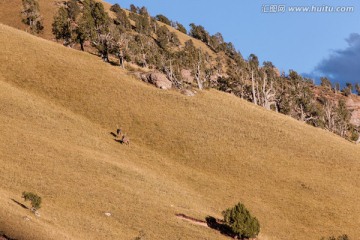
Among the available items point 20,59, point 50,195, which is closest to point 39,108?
point 20,59

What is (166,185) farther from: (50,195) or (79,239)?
(79,239)

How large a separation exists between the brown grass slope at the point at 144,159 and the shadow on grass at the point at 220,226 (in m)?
0.99

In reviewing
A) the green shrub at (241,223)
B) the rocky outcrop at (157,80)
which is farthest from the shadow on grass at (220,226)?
the rocky outcrop at (157,80)

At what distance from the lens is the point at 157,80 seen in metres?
97.6

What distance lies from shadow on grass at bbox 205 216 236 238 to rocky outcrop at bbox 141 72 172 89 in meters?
48.2

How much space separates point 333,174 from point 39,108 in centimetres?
4506

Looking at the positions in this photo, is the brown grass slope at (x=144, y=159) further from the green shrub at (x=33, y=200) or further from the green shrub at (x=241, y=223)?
the green shrub at (x=241, y=223)

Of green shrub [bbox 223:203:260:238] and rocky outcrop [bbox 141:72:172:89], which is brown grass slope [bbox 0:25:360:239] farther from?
rocky outcrop [bbox 141:72:172:89]

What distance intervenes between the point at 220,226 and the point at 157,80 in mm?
51318

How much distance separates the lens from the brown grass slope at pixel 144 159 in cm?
4575

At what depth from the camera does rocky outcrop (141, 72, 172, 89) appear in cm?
9719

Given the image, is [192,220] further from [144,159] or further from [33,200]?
[144,159]

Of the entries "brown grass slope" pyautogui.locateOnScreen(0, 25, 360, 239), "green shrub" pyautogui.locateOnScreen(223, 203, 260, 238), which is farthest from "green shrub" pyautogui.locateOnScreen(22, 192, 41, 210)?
"green shrub" pyautogui.locateOnScreen(223, 203, 260, 238)

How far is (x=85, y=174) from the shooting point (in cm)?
5500
